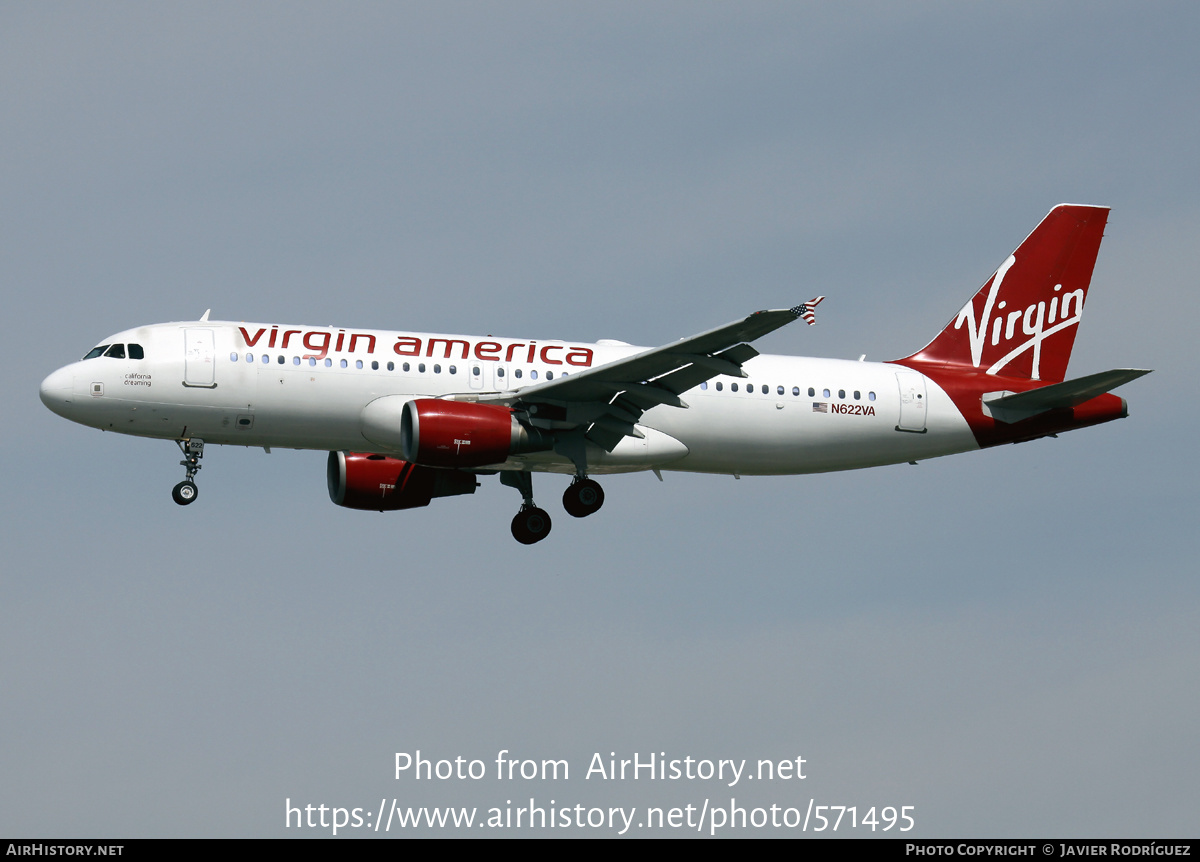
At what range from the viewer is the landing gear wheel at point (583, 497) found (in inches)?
1604

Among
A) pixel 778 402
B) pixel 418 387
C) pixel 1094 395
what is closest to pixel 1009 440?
pixel 1094 395

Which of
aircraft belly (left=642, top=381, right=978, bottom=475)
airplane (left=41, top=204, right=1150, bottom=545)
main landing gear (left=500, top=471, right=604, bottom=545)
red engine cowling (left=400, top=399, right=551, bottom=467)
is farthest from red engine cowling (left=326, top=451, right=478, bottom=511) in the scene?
aircraft belly (left=642, top=381, right=978, bottom=475)

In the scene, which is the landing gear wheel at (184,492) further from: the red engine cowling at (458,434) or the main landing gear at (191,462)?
the red engine cowling at (458,434)

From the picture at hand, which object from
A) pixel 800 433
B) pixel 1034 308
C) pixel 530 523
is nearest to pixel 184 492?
pixel 530 523

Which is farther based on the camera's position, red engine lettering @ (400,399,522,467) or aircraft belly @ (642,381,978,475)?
aircraft belly @ (642,381,978,475)

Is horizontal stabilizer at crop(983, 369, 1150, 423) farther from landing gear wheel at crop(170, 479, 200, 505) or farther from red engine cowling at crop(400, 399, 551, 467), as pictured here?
landing gear wheel at crop(170, 479, 200, 505)

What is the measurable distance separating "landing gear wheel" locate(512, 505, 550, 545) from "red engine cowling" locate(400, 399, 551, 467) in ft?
12.5

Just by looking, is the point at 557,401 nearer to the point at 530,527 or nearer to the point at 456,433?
the point at 456,433

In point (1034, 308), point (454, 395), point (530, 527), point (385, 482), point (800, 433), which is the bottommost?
point (530, 527)

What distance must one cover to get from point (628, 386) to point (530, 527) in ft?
18.5

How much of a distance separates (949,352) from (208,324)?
66.2 feet

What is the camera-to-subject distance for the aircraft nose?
3872 centimetres

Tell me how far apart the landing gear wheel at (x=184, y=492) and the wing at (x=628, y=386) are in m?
7.87

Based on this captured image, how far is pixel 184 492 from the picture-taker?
39.2 m
